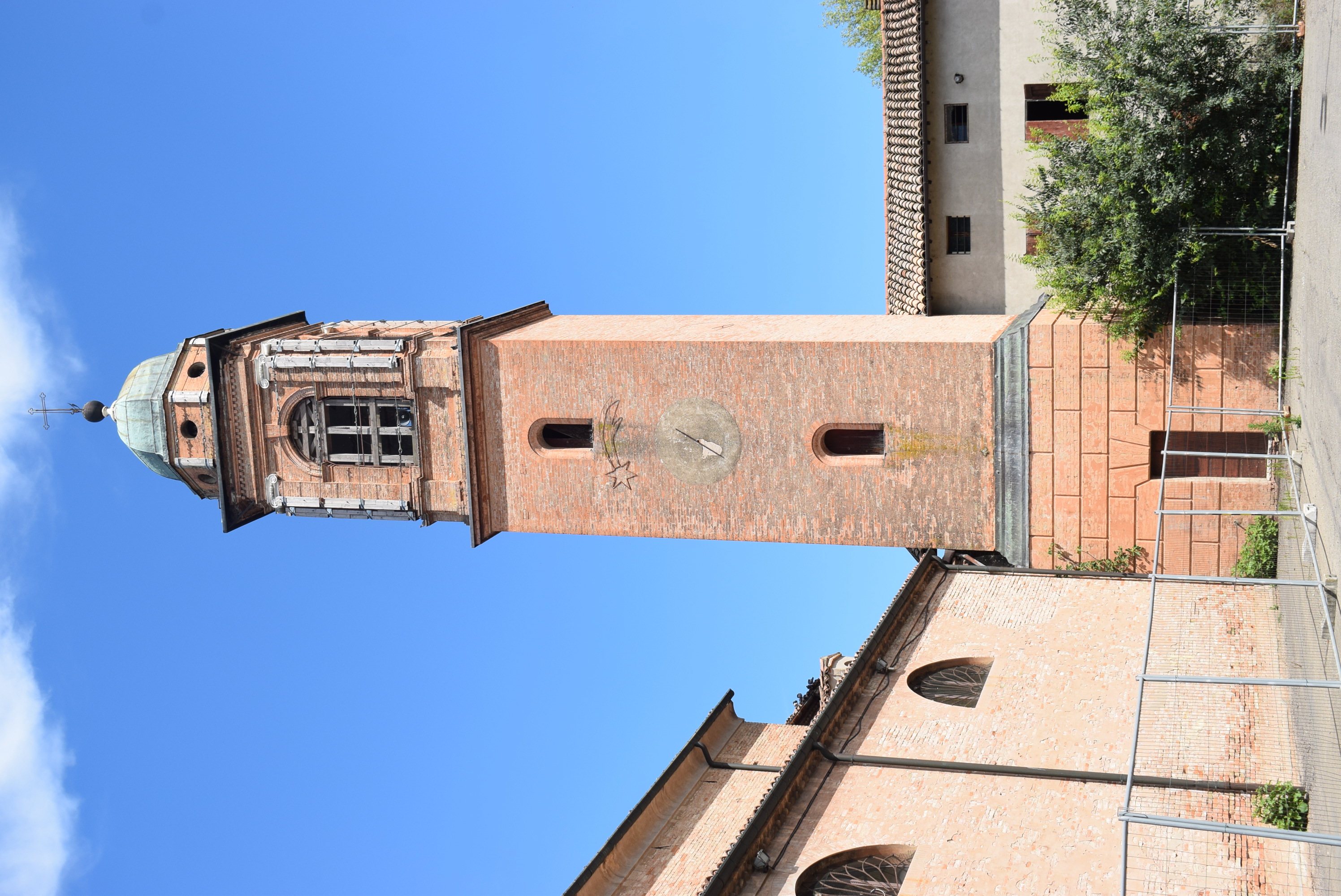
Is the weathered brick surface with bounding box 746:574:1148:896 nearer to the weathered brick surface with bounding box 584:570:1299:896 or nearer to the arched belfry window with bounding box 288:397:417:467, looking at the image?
the weathered brick surface with bounding box 584:570:1299:896

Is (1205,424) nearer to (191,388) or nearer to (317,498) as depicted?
(317,498)

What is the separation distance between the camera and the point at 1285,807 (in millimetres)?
11594

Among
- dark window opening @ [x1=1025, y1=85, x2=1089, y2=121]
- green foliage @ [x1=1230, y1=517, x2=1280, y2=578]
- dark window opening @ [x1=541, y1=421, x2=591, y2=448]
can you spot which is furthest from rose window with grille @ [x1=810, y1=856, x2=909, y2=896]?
dark window opening @ [x1=1025, y1=85, x2=1089, y2=121]

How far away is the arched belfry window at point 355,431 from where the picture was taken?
18.2 metres

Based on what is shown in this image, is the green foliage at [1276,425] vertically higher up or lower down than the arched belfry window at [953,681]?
higher up

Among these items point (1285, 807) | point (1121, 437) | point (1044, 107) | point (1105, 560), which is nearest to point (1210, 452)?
point (1121, 437)

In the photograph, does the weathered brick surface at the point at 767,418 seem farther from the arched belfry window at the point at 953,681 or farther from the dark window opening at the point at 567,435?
the arched belfry window at the point at 953,681

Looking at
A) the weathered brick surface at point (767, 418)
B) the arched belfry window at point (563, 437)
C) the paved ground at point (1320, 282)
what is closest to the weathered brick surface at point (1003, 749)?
the weathered brick surface at point (767, 418)

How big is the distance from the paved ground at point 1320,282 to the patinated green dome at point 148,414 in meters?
16.8

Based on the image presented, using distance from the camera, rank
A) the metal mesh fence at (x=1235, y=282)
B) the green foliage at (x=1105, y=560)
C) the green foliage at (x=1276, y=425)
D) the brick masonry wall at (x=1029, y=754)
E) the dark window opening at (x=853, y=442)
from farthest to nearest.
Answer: the dark window opening at (x=853, y=442) → the green foliage at (x=1105, y=560) → the metal mesh fence at (x=1235, y=282) → the green foliage at (x=1276, y=425) → the brick masonry wall at (x=1029, y=754)

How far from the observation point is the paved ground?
36.6 feet

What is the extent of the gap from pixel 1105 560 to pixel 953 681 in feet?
8.98

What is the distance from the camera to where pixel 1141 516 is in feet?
52.2

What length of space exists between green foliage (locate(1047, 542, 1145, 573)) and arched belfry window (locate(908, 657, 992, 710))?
71.6 inches
